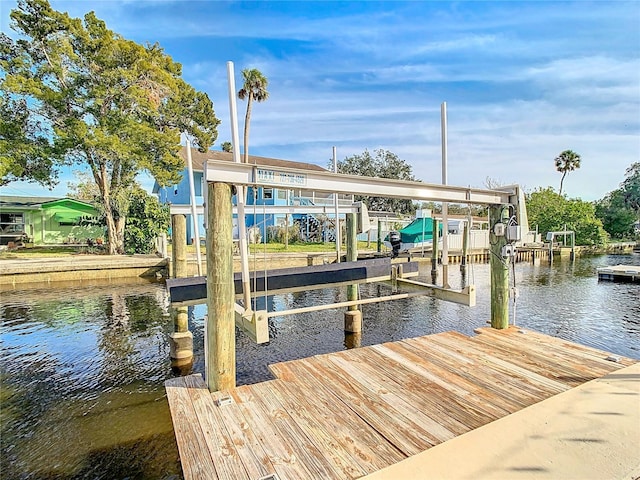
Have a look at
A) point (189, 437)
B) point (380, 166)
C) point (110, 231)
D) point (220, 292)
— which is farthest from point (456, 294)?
point (380, 166)

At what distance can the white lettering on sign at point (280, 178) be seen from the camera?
3406 millimetres

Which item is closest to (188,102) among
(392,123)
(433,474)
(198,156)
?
(198,156)

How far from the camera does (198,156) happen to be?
1019 inches

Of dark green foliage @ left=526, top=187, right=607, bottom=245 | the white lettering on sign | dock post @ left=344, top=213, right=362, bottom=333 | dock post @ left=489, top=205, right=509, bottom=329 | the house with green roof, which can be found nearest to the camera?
the white lettering on sign

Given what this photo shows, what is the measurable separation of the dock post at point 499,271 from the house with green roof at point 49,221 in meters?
24.0

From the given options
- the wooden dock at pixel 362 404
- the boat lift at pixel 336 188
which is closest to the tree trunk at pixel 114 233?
the boat lift at pixel 336 188

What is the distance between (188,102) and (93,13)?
231 inches

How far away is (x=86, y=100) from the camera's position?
1688cm

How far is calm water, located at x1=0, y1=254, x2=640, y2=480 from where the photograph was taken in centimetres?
395

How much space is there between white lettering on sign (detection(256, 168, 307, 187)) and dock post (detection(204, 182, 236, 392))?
35 centimetres

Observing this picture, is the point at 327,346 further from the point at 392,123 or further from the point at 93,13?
the point at 93,13

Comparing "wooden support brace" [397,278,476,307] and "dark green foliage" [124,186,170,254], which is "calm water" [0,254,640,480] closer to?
"wooden support brace" [397,278,476,307]

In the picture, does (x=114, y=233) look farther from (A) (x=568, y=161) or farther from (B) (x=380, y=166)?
(A) (x=568, y=161)

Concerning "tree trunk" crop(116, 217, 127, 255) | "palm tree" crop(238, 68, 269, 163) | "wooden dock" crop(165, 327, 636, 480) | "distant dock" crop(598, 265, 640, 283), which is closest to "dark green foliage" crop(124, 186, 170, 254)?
"tree trunk" crop(116, 217, 127, 255)
